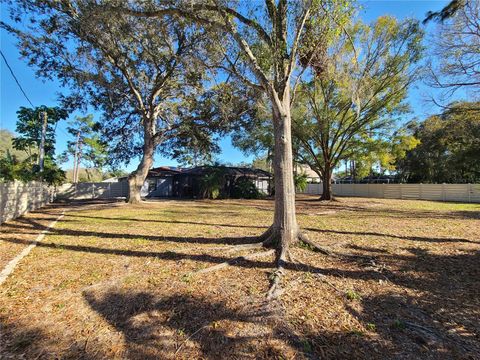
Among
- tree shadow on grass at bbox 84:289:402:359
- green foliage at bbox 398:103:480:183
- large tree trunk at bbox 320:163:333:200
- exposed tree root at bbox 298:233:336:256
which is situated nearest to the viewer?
tree shadow on grass at bbox 84:289:402:359

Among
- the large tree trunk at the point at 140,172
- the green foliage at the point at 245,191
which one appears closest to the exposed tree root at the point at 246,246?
the large tree trunk at the point at 140,172

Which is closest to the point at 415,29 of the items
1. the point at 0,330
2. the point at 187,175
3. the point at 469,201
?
the point at 469,201

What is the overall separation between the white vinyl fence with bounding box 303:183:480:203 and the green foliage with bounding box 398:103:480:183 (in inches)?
202

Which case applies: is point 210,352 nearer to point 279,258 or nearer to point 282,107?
point 279,258

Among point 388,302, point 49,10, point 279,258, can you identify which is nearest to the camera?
point 388,302

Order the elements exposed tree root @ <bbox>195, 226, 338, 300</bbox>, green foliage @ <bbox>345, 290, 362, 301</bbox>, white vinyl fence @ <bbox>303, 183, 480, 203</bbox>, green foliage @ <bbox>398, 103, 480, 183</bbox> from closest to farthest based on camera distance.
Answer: green foliage @ <bbox>345, 290, 362, 301</bbox>
exposed tree root @ <bbox>195, 226, 338, 300</bbox>
white vinyl fence @ <bbox>303, 183, 480, 203</bbox>
green foliage @ <bbox>398, 103, 480, 183</bbox>

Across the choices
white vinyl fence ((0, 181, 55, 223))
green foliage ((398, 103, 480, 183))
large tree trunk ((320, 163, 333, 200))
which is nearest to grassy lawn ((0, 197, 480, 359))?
white vinyl fence ((0, 181, 55, 223))

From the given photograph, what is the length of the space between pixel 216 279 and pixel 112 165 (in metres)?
17.5

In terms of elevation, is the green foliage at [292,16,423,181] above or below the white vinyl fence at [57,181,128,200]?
above

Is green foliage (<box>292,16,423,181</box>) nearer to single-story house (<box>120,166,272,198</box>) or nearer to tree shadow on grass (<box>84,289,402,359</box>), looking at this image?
single-story house (<box>120,166,272,198</box>)

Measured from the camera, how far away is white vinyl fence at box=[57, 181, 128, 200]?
2463 centimetres

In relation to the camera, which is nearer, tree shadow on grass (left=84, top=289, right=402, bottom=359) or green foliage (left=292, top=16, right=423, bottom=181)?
tree shadow on grass (left=84, top=289, right=402, bottom=359)

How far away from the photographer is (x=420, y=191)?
21.0 metres

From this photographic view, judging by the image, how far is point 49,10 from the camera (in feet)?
30.6
